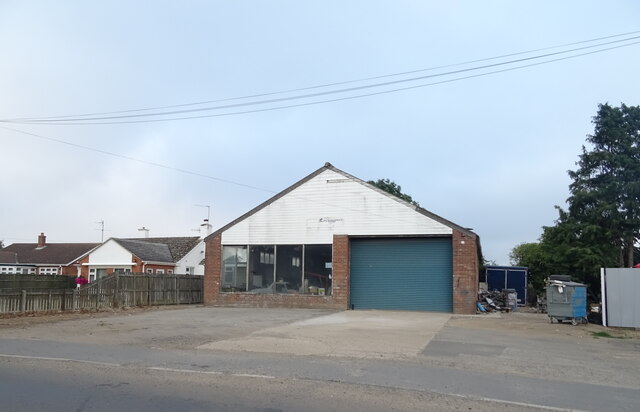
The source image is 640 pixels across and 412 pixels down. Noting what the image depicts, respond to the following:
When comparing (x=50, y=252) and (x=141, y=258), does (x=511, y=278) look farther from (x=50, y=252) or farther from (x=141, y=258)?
(x=50, y=252)

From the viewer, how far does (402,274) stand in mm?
24641

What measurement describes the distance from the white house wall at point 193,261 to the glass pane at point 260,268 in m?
19.9

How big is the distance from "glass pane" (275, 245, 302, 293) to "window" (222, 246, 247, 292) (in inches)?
73.7

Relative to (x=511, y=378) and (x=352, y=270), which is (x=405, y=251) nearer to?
(x=352, y=270)

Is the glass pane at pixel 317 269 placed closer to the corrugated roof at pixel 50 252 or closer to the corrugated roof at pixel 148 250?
the corrugated roof at pixel 148 250

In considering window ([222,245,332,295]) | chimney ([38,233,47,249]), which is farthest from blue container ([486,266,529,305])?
chimney ([38,233,47,249])

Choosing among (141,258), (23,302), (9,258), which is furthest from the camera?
(9,258)

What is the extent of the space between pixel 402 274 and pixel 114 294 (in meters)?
13.0

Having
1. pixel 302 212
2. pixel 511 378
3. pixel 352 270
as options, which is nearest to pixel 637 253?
pixel 352 270

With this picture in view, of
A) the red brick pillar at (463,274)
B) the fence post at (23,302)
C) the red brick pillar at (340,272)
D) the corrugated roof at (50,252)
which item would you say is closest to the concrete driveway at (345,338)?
the red brick pillar at (463,274)

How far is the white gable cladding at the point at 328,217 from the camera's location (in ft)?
80.1

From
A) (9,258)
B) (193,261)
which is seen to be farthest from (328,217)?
(9,258)

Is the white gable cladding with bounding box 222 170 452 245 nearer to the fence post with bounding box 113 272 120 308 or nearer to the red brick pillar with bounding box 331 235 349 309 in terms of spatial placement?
the red brick pillar with bounding box 331 235 349 309

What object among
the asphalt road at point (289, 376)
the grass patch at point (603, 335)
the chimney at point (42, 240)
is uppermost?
the chimney at point (42, 240)
